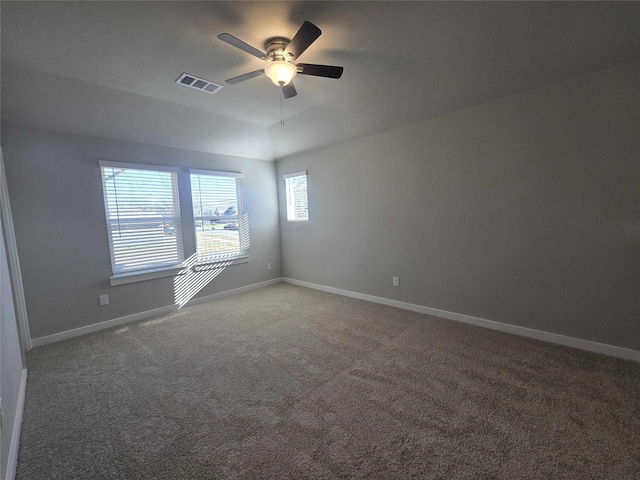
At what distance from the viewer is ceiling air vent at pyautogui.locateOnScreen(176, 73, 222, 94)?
2.48 meters

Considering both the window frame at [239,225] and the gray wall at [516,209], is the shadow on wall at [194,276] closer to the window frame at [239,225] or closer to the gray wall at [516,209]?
the window frame at [239,225]

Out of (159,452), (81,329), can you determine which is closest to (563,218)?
(159,452)

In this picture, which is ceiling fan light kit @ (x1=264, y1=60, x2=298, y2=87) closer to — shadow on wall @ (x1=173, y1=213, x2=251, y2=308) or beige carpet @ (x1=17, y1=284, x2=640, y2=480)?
beige carpet @ (x1=17, y1=284, x2=640, y2=480)

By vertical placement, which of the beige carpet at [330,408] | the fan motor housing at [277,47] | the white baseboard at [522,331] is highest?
the fan motor housing at [277,47]

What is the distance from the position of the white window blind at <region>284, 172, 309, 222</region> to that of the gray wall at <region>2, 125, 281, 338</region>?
6.40ft

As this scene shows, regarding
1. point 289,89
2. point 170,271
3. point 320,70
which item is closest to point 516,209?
point 320,70

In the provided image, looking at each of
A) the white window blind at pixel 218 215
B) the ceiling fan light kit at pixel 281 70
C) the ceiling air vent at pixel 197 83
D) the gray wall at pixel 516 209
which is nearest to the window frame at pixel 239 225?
the white window blind at pixel 218 215

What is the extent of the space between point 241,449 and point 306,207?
3649mm

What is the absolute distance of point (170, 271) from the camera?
3.80 metres

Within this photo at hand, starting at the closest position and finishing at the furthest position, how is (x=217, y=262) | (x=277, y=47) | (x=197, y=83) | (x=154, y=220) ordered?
(x=277, y=47) → (x=197, y=83) → (x=154, y=220) → (x=217, y=262)

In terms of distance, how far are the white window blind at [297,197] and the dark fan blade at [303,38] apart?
8.71ft

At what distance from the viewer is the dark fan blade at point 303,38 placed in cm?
164

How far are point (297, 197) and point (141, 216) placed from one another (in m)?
2.42

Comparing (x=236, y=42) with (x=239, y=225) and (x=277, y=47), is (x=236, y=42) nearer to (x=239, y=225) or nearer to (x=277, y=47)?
(x=277, y=47)
